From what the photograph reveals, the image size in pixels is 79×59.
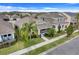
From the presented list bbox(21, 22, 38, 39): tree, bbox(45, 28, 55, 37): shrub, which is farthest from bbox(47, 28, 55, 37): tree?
bbox(21, 22, 38, 39): tree

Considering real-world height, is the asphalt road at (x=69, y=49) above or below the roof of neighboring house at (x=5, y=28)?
below

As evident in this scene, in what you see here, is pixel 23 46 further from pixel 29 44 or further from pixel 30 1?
pixel 30 1

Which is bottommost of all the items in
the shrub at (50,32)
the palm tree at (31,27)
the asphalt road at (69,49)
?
the asphalt road at (69,49)

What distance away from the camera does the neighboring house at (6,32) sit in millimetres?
2268

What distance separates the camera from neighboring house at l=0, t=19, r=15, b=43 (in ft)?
7.44

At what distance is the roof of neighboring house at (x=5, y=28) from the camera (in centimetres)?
227

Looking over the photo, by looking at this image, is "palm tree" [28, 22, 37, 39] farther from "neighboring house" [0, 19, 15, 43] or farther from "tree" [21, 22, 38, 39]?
"neighboring house" [0, 19, 15, 43]

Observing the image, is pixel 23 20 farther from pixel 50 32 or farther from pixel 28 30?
pixel 50 32

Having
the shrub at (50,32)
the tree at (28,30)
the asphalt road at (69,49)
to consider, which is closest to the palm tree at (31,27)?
the tree at (28,30)

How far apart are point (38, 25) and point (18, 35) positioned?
0.56 ft

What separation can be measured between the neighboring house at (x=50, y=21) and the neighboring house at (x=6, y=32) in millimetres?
213

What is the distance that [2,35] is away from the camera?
227 cm

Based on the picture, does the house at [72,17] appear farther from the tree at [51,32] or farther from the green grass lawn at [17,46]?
the green grass lawn at [17,46]

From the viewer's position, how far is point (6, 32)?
2264 millimetres
